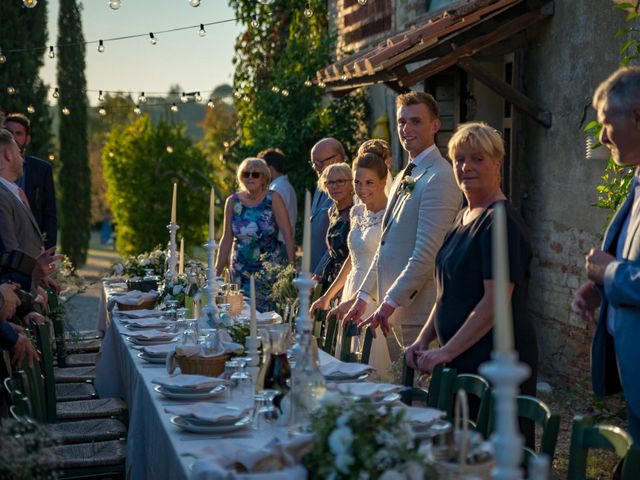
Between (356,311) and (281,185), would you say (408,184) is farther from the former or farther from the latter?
(281,185)

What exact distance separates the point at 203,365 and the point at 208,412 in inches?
28.5

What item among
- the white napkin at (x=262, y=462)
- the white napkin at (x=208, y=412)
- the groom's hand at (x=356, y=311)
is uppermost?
the groom's hand at (x=356, y=311)

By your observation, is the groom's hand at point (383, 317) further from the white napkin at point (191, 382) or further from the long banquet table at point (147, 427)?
the white napkin at point (191, 382)

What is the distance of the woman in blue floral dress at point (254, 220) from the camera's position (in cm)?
789

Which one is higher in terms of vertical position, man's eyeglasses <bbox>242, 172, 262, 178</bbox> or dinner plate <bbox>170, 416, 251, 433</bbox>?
man's eyeglasses <bbox>242, 172, 262, 178</bbox>

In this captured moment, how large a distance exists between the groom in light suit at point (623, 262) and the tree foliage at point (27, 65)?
640 inches

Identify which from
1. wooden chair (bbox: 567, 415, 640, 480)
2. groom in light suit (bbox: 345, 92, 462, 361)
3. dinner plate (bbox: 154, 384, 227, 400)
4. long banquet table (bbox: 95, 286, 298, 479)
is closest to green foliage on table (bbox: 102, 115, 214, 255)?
Result: long banquet table (bbox: 95, 286, 298, 479)

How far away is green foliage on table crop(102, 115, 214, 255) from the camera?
18.7 metres

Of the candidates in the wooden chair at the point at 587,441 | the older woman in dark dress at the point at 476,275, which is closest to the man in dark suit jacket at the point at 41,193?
the older woman in dark dress at the point at 476,275

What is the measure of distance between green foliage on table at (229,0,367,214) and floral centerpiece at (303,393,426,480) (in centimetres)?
1008

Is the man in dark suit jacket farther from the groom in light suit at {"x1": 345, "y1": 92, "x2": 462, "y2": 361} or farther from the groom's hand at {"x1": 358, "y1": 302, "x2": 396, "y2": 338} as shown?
the groom's hand at {"x1": 358, "y1": 302, "x2": 396, "y2": 338}

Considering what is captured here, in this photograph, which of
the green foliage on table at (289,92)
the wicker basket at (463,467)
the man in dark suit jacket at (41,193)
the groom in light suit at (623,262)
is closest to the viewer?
the wicker basket at (463,467)

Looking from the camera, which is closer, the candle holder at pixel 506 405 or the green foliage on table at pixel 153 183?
the candle holder at pixel 506 405

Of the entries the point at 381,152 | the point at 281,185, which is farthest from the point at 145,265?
the point at 381,152
